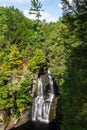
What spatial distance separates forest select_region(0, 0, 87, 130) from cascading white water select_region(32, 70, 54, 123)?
132cm

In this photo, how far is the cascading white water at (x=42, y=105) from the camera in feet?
164

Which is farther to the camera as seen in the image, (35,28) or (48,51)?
(35,28)

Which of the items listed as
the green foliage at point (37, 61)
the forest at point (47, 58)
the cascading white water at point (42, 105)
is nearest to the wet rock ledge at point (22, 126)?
the forest at point (47, 58)

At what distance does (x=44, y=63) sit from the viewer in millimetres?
53969

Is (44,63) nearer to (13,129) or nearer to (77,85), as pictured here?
(13,129)

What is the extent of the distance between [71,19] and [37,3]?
2211 inches

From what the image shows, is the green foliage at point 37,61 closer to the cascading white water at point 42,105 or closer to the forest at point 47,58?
the forest at point 47,58

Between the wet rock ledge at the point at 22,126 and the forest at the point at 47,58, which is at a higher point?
the forest at the point at 47,58

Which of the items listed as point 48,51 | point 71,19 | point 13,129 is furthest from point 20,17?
point 71,19

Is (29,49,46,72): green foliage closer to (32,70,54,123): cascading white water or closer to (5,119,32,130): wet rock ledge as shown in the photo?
(32,70,54,123): cascading white water

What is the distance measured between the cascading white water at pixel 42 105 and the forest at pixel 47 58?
4.33ft

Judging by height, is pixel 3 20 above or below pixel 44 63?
above

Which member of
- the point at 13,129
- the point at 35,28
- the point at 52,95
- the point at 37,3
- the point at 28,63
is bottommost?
the point at 13,129

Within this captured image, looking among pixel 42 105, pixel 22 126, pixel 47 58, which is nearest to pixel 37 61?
pixel 47 58
